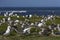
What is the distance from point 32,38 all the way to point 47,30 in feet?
10.2

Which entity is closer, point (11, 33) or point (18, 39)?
point (18, 39)

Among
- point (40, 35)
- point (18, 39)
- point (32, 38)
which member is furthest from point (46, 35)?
point (18, 39)

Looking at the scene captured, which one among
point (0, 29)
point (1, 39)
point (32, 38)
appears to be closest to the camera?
point (1, 39)

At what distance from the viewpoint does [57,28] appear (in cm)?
2631

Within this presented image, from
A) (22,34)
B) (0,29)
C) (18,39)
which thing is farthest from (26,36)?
(0,29)

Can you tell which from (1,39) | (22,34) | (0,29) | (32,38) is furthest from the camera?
(0,29)

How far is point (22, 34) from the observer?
22.6 m

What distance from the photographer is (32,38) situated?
827 inches

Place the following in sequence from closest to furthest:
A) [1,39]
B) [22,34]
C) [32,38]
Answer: [1,39] → [32,38] → [22,34]

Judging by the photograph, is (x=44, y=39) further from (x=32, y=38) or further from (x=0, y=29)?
(x=0, y=29)

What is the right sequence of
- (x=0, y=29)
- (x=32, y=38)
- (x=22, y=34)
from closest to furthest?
(x=32, y=38) → (x=22, y=34) → (x=0, y=29)

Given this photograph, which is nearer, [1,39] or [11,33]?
[1,39]

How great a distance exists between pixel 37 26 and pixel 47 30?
148 inches

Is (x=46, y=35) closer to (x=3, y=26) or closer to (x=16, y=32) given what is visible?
(x=16, y=32)
